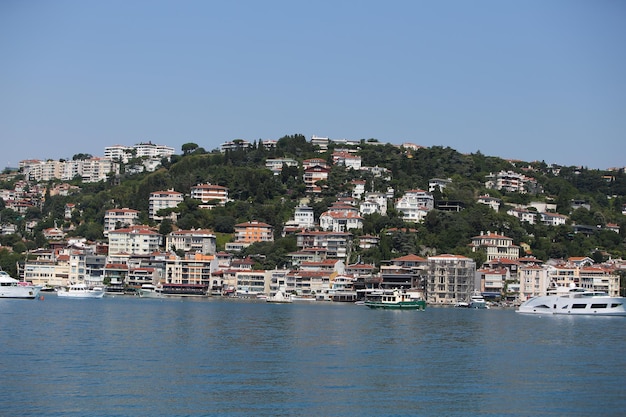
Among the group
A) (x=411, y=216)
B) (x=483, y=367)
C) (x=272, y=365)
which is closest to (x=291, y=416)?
(x=272, y=365)

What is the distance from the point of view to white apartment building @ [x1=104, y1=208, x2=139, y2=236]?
98.3m

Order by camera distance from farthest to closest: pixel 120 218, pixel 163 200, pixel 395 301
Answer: pixel 163 200
pixel 120 218
pixel 395 301

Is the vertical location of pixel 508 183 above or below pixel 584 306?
above

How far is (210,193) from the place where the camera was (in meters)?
100

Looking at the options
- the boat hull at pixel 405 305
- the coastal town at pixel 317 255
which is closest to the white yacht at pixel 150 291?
the coastal town at pixel 317 255

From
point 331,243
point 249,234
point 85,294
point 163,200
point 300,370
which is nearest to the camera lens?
point 300,370

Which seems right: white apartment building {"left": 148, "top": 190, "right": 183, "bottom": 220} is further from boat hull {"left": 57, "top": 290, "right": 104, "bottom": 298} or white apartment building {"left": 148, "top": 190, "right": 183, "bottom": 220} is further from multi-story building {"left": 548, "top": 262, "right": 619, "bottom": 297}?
multi-story building {"left": 548, "top": 262, "right": 619, "bottom": 297}

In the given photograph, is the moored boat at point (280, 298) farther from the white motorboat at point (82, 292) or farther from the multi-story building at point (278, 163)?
the multi-story building at point (278, 163)

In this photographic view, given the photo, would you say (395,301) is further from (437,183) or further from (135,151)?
(135,151)

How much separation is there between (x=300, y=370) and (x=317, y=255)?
59333 mm

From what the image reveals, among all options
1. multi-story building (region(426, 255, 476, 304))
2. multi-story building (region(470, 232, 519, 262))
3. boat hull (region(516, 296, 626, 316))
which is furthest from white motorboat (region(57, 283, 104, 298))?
boat hull (region(516, 296, 626, 316))

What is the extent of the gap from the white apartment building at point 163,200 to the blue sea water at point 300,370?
5650 cm

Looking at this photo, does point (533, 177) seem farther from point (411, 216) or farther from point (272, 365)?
point (272, 365)

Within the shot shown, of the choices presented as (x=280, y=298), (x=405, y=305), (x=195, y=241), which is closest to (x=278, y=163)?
(x=195, y=241)
